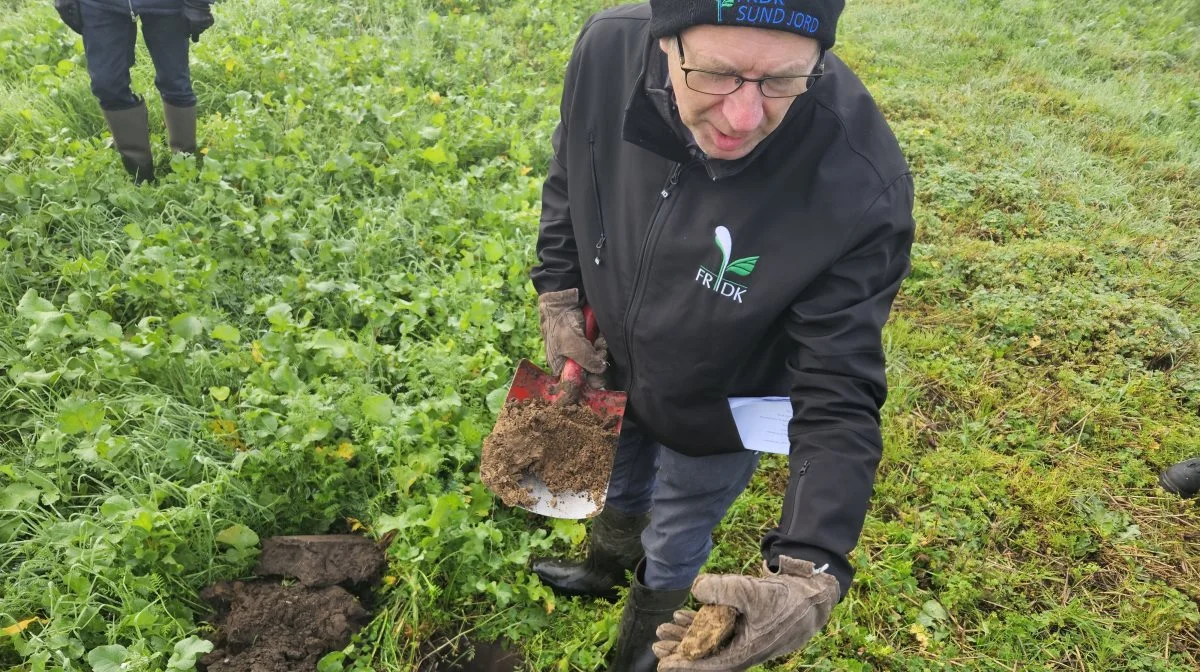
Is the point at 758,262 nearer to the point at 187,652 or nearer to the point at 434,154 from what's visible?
the point at 187,652

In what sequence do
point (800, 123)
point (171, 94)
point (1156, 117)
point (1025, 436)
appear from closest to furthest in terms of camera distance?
point (800, 123) → point (1025, 436) → point (171, 94) → point (1156, 117)

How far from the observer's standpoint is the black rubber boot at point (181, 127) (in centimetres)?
392

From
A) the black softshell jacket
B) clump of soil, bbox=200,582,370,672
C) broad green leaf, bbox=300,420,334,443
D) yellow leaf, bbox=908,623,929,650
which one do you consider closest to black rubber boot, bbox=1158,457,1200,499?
yellow leaf, bbox=908,623,929,650

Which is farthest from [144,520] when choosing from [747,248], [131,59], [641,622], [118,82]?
[131,59]

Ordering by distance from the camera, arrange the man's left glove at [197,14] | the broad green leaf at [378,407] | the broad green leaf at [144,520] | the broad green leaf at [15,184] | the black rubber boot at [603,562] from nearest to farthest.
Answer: the broad green leaf at [144,520] < the black rubber boot at [603,562] < the broad green leaf at [378,407] < the broad green leaf at [15,184] < the man's left glove at [197,14]

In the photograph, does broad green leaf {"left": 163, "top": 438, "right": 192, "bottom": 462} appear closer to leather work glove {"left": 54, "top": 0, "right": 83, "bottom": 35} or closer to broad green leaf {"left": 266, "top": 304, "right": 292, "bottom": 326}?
broad green leaf {"left": 266, "top": 304, "right": 292, "bottom": 326}

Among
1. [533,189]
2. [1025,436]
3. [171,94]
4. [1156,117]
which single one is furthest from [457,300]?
[1156,117]

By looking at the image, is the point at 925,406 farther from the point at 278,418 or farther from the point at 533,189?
the point at 278,418

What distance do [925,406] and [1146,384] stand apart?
40.1 inches

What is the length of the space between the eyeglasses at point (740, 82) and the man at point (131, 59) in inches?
131

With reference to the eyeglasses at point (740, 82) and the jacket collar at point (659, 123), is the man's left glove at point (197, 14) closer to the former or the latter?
the jacket collar at point (659, 123)

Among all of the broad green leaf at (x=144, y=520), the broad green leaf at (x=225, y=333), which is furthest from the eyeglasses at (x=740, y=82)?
the broad green leaf at (x=225, y=333)

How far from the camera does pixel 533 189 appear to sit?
404cm

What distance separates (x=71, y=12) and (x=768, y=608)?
13.2 feet
